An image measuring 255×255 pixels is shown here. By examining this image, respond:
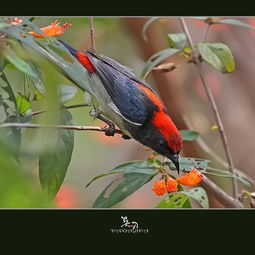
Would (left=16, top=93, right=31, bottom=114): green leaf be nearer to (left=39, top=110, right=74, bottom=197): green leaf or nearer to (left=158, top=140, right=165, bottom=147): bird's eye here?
(left=39, top=110, right=74, bottom=197): green leaf

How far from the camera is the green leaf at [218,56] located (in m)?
1.70

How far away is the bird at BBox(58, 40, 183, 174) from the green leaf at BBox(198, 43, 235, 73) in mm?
240

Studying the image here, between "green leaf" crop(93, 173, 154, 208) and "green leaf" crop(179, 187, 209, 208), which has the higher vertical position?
"green leaf" crop(93, 173, 154, 208)

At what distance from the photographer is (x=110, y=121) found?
165cm

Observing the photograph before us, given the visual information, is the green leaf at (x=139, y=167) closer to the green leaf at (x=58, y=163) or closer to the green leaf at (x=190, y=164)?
the green leaf at (x=190, y=164)

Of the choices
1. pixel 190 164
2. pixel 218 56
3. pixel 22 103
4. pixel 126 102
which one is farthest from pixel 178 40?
pixel 22 103

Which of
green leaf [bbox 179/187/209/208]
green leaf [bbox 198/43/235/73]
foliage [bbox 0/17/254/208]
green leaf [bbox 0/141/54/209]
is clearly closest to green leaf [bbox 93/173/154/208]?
foliage [bbox 0/17/254/208]
